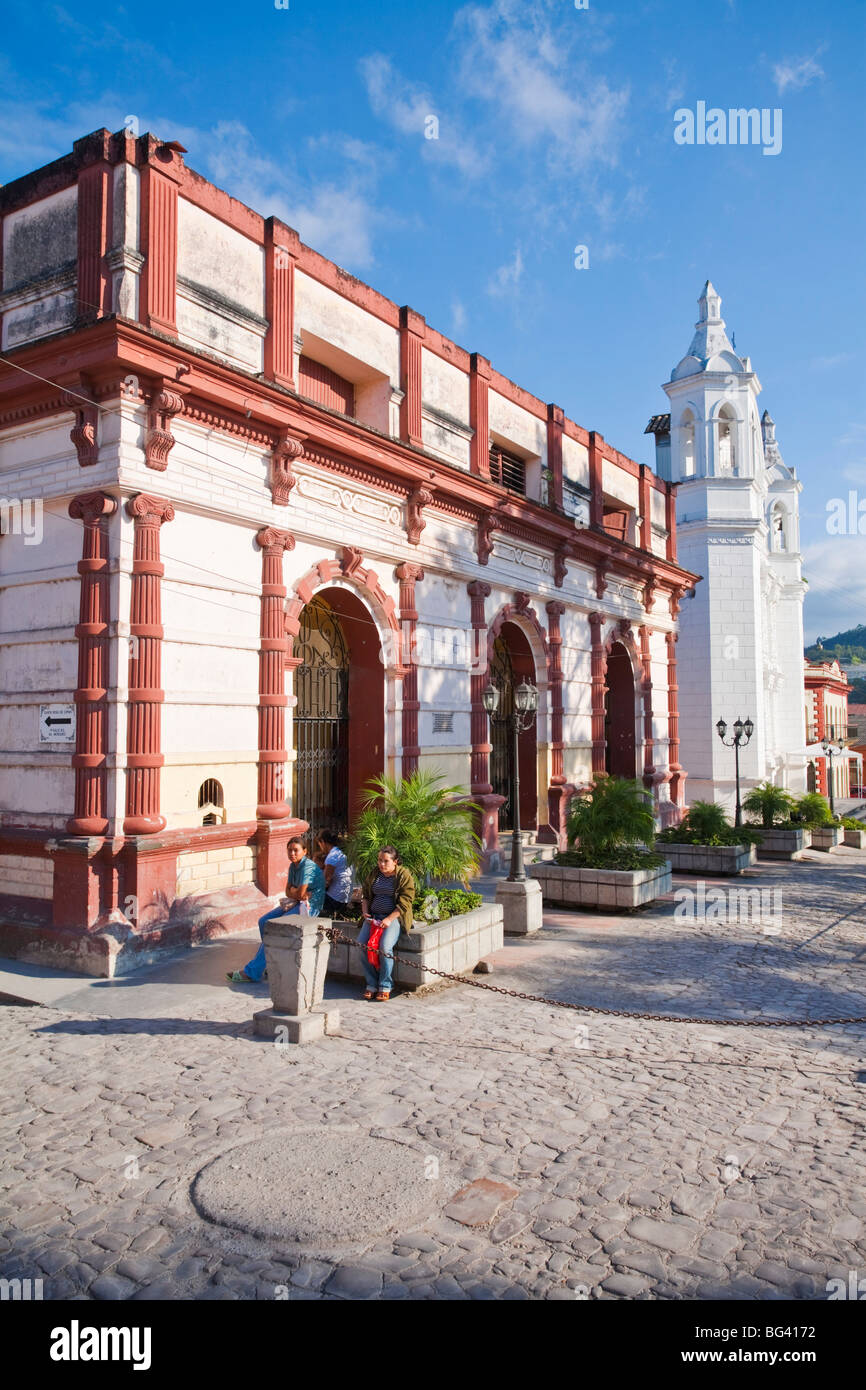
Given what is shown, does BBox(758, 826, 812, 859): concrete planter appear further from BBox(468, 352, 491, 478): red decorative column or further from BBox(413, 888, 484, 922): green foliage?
BBox(413, 888, 484, 922): green foliage

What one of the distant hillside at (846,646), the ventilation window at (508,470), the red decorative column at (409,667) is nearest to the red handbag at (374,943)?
the red decorative column at (409,667)

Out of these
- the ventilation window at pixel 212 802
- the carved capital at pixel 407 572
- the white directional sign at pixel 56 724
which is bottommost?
the ventilation window at pixel 212 802

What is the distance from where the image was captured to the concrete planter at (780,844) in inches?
796

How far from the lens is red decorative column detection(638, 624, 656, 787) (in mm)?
23484

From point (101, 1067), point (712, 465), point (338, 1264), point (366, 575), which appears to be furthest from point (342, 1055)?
point (712, 465)

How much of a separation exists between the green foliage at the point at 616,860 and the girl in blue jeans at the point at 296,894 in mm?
5440

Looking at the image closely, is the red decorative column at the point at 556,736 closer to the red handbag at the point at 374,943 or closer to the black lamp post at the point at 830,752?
the red handbag at the point at 374,943

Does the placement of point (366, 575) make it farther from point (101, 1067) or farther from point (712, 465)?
point (712, 465)

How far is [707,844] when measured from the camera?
1706 centimetres

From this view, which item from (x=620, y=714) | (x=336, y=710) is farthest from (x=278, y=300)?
(x=620, y=714)

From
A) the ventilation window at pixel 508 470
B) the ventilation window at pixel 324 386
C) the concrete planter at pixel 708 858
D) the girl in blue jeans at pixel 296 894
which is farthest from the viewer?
the ventilation window at pixel 508 470

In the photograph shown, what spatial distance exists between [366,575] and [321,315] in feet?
12.4

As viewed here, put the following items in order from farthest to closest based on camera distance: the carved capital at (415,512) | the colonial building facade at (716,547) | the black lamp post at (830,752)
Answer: the black lamp post at (830,752) → the colonial building facade at (716,547) → the carved capital at (415,512)

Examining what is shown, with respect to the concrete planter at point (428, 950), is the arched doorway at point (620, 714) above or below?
above
